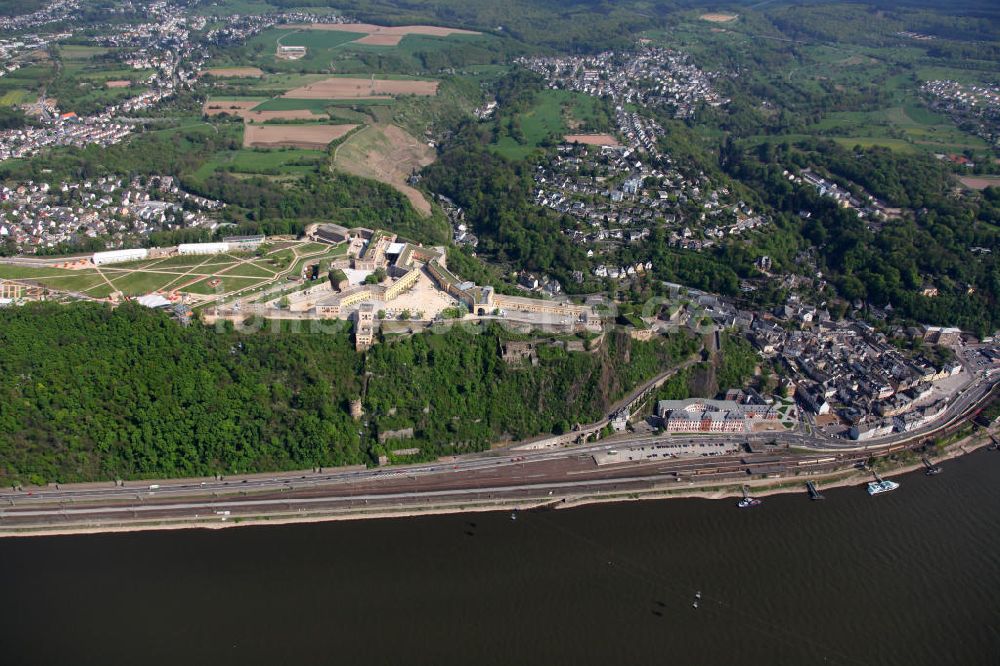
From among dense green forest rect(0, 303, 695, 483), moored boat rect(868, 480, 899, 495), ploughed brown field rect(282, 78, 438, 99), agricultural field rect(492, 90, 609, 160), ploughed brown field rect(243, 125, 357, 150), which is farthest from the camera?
ploughed brown field rect(282, 78, 438, 99)

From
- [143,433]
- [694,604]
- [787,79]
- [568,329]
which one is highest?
[787,79]

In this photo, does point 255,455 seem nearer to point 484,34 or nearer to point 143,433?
point 143,433

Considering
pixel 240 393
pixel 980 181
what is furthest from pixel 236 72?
pixel 980 181

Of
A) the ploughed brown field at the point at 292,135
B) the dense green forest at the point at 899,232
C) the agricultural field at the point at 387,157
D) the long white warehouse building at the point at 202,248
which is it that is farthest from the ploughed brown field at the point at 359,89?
the long white warehouse building at the point at 202,248

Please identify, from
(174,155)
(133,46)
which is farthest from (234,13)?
(174,155)

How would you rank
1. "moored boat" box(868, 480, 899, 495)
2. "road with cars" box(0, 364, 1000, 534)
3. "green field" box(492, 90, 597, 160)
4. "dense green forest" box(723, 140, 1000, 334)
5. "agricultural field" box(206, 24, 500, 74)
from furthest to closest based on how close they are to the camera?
"agricultural field" box(206, 24, 500, 74)
"green field" box(492, 90, 597, 160)
"dense green forest" box(723, 140, 1000, 334)
"moored boat" box(868, 480, 899, 495)
"road with cars" box(0, 364, 1000, 534)

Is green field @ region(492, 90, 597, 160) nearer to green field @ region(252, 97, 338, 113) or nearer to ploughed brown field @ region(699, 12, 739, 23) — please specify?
green field @ region(252, 97, 338, 113)

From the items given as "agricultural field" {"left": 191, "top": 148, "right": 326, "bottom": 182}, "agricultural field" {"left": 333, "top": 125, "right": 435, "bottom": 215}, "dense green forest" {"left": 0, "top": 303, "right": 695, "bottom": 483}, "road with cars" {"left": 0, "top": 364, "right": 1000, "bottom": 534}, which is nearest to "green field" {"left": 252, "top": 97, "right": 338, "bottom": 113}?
"agricultural field" {"left": 333, "top": 125, "right": 435, "bottom": 215}
